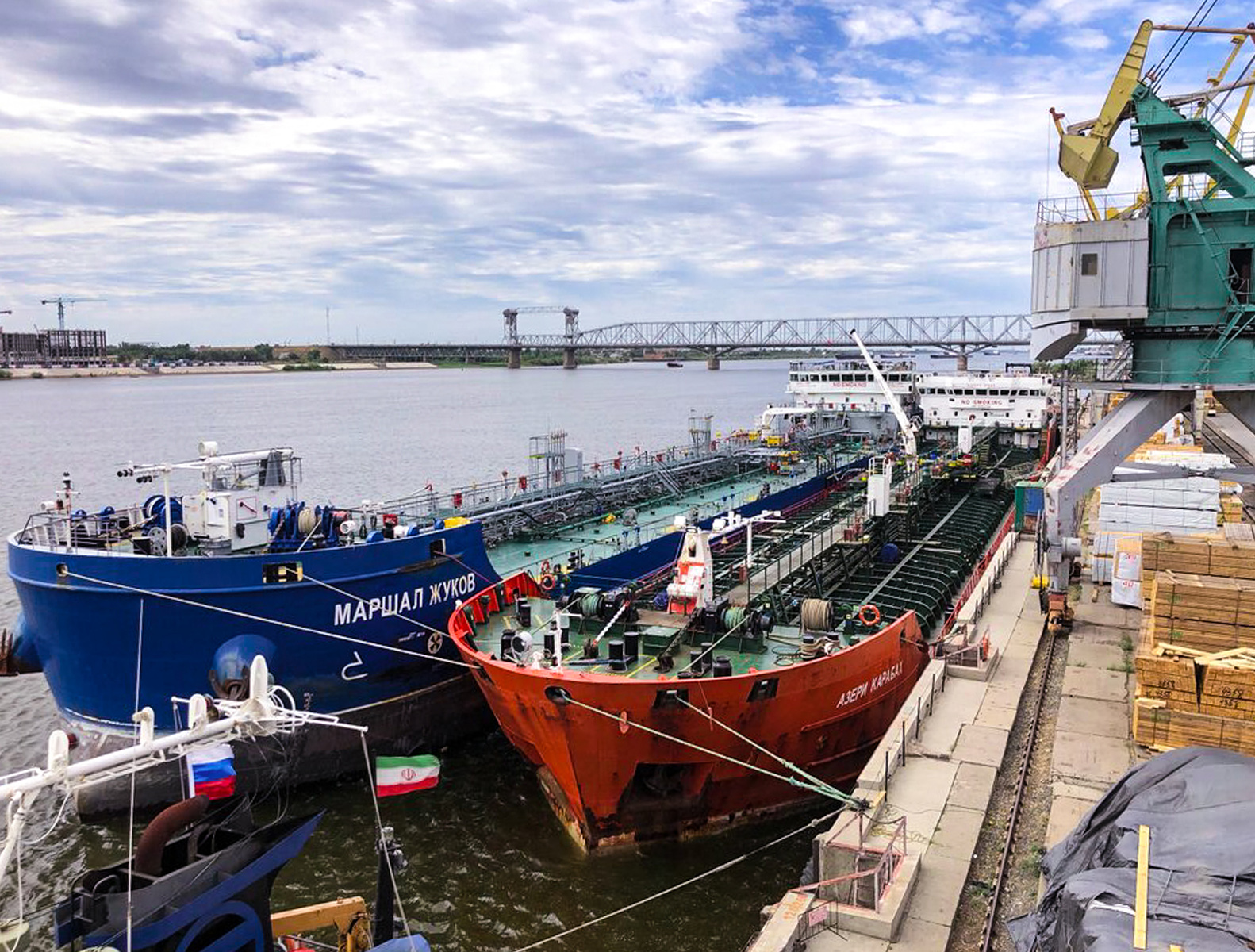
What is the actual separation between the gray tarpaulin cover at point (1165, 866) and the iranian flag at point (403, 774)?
543 centimetres

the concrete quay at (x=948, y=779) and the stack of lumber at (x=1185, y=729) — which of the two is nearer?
the concrete quay at (x=948, y=779)

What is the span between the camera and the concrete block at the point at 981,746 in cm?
1432

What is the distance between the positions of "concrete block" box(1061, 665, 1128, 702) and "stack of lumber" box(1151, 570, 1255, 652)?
2.65 meters

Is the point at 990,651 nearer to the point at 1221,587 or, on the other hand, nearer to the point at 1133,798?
the point at 1221,587

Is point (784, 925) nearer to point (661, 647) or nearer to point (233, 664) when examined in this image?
point (661, 647)

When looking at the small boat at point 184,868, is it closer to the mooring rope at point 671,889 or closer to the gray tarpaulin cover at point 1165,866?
the mooring rope at point 671,889

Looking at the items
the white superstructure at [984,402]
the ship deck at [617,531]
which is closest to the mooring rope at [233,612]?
the ship deck at [617,531]

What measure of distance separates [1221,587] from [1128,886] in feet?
26.4

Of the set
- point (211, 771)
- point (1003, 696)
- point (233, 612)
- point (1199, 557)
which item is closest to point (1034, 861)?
point (1003, 696)

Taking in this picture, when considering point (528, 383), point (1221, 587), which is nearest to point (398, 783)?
point (1221, 587)

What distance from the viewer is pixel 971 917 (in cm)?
1052

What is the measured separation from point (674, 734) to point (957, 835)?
12.6ft

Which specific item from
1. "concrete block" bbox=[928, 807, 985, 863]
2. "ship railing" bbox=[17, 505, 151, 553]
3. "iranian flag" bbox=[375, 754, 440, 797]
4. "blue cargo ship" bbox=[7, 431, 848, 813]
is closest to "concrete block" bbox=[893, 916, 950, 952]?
"concrete block" bbox=[928, 807, 985, 863]

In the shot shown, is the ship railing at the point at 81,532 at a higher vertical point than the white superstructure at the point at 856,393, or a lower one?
lower
